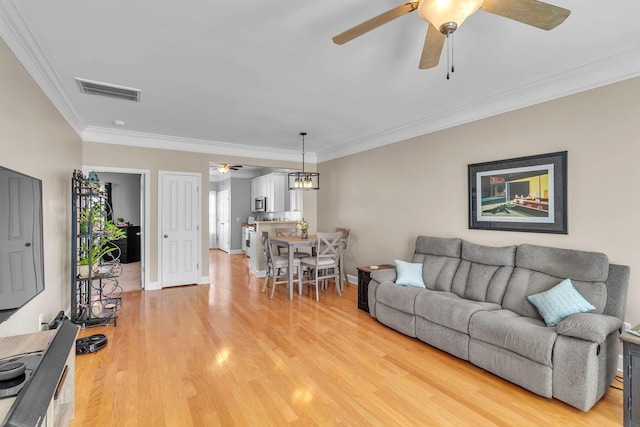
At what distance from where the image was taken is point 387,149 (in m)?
4.97

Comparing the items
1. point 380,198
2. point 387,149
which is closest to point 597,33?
point 387,149

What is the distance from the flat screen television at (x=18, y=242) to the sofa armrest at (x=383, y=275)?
317cm

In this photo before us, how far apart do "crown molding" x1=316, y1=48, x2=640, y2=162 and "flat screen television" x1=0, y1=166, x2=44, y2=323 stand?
413 cm

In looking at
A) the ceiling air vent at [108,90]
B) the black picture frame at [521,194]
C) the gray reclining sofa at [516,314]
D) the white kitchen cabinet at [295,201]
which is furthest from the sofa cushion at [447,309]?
the white kitchen cabinet at [295,201]

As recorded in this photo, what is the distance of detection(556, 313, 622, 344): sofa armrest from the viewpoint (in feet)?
6.86

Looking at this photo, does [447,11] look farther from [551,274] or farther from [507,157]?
[551,274]

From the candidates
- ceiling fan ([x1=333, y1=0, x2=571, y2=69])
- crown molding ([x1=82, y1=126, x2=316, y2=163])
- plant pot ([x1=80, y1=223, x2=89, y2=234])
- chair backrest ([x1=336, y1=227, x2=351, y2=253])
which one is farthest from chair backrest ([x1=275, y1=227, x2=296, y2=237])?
ceiling fan ([x1=333, y1=0, x2=571, y2=69])

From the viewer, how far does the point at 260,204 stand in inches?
351

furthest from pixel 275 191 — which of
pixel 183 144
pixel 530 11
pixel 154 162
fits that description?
pixel 530 11

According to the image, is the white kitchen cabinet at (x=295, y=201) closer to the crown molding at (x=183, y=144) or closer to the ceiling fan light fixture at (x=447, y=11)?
the crown molding at (x=183, y=144)

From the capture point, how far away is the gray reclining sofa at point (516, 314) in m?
2.16

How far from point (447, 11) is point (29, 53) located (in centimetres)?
301

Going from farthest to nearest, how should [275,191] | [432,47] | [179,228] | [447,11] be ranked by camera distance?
[275,191] < [179,228] < [432,47] < [447,11]

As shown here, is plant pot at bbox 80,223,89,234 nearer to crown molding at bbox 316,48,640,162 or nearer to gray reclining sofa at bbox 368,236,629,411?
gray reclining sofa at bbox 368,236,629,411
